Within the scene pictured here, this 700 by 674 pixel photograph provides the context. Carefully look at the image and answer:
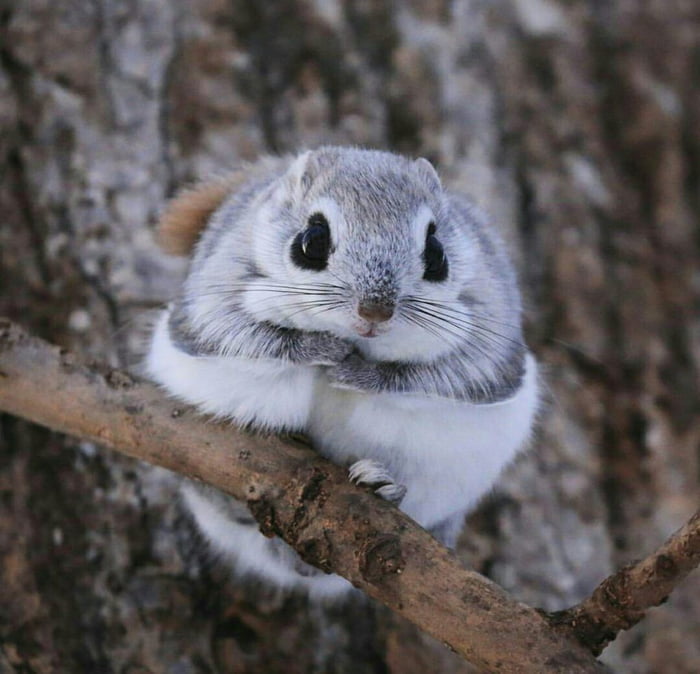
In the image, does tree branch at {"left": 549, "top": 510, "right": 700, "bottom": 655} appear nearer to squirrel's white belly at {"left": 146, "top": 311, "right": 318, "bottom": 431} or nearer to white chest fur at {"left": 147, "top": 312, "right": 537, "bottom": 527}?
white chest fur at {"left": 147, "top": 312, "right": 537, "bottom": 527}

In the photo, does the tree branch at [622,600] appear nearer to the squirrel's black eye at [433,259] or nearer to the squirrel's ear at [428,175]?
the squirrel's black eye at [433,259]

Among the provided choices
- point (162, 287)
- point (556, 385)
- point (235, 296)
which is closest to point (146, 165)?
point (162, 287)

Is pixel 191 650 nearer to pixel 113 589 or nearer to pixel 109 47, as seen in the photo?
pixel 113 589

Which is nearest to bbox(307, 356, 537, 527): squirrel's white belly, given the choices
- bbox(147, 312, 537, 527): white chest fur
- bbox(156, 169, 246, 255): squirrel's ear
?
bbox(147, 312, 537, 527): white chest fur

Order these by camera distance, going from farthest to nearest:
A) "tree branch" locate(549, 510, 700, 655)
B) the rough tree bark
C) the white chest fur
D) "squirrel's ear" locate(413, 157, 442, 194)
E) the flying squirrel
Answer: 1. the rough tree bark
2. "squirrel's ear" locate(413, 157, 442, 194)
3. the white chest fur
4. the flying squirrel
5. "tree branch" locate(549, 510, 700, 655)

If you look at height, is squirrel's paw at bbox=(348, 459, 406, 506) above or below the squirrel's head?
below

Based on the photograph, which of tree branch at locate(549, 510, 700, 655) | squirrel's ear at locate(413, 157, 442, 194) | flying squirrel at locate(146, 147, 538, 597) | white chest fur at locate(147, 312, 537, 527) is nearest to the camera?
tree branch at locate(549, 510, 700, 655)

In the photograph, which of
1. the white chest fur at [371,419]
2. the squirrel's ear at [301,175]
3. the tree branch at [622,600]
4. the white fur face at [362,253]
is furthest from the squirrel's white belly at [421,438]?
the tree branch at [622,600]

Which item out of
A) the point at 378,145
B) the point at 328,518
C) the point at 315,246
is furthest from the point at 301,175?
the point at 378,145
